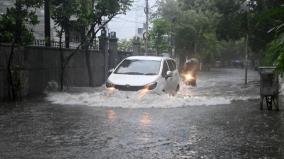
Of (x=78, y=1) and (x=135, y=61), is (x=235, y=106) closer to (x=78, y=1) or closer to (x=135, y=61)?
(x=135, y=61)

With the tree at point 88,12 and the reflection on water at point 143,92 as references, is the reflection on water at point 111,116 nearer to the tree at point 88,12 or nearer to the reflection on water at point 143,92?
the reflection on water at point 143,92

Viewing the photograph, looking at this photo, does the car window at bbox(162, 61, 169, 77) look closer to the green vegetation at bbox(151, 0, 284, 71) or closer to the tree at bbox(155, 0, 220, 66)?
the green vegetation at bbox(151, 0, 284, 71)

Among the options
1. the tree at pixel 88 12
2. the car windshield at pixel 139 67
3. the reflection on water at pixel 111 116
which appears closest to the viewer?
the reflection on water at pixel 111 116

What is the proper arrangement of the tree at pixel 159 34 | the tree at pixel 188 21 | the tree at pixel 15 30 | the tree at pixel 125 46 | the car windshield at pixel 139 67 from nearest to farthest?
the tree at pixel 15 30, the car windshield at pixel 139 67, the tree at pixel 125 46, the tree at pixel 159 34, the tree at pixel 188 21

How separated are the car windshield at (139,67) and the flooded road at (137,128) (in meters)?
1.29

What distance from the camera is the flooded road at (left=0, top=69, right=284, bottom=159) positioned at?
7797 millimetres

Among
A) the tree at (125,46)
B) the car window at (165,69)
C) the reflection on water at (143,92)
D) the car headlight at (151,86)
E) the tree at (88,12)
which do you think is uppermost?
the tree at (88,12)

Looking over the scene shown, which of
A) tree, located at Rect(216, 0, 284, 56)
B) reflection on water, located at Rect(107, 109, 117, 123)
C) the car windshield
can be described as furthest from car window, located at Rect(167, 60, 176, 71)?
tree, located at Rect(216, 0, 284, 56)

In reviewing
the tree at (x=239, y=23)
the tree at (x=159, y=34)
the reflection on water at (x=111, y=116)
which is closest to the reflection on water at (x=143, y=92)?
the reflection on water at (x=111, y=116)

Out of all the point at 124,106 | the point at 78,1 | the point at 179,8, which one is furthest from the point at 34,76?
the point at 179,8

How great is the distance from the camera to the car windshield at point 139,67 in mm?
17266

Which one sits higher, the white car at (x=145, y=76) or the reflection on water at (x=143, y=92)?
the white car at (x=145, y=76)

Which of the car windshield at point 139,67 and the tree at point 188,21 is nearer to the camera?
the car windshield at point 139,67

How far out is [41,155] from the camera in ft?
24.1
